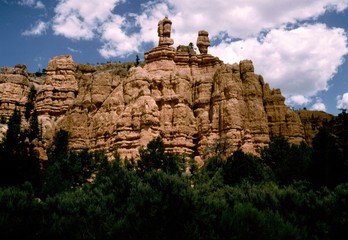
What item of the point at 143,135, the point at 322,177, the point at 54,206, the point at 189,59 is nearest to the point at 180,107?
the point at 143,135

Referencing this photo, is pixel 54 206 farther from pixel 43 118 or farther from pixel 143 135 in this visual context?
pixel 43 118

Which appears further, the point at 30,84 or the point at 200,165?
the point at 30,84

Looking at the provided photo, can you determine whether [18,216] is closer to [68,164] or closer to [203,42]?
[68,164]

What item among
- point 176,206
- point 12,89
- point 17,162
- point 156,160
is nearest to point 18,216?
point 176,206

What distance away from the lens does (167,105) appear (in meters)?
59.7

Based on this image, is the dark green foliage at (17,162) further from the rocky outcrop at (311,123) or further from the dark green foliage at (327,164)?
the rocky outcrop at (311,123)

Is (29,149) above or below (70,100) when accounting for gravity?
below

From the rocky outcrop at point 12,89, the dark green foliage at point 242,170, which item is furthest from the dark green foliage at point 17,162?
the rocky outcrop at point 12,89

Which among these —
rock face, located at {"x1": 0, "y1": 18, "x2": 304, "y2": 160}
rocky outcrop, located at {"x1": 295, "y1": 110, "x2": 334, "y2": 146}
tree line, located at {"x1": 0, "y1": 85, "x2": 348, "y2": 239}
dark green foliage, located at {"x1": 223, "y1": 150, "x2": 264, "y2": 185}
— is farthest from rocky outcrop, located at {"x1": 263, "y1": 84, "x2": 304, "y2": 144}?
tree line, located at {"x1": 0, "y1": 85, "x2": 348, "y2": 239}

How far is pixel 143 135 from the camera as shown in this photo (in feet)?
181

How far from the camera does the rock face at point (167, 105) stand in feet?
185

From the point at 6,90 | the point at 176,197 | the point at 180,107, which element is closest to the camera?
the point at 176,197

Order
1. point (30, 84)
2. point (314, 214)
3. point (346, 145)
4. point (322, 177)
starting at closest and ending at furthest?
point (314, 214) < point (322, 177) < point (346, 145) < point (30, 84)

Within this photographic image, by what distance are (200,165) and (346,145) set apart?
18.3 m
